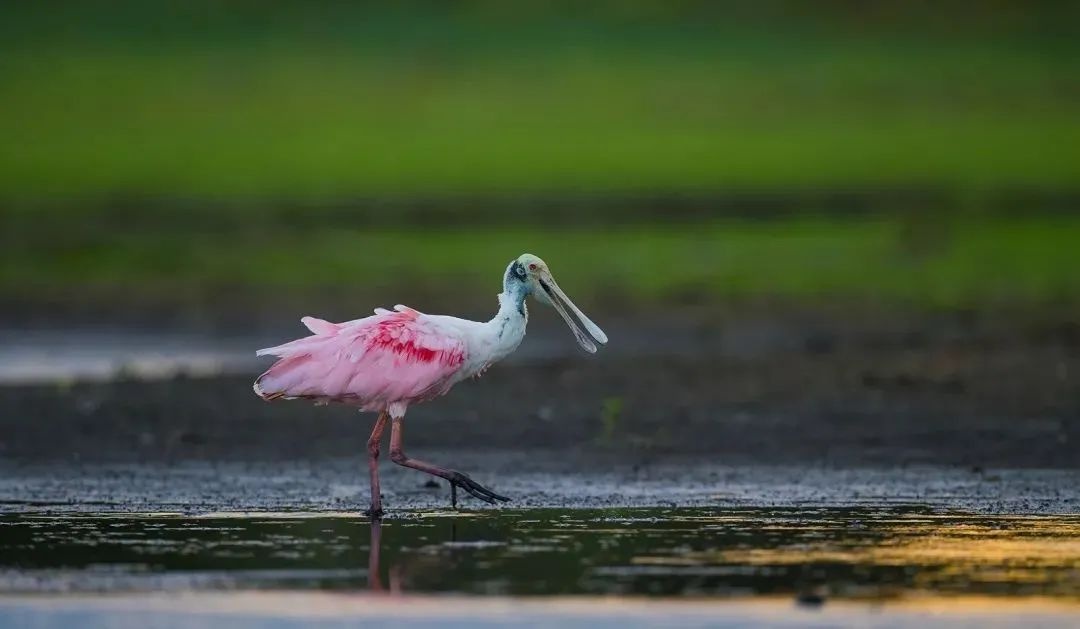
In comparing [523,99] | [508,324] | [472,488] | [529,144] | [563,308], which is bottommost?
[472,488]

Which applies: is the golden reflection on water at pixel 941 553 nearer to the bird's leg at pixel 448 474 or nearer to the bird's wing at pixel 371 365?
the bird's leg at pixel 448 474

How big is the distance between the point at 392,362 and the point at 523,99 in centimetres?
3505

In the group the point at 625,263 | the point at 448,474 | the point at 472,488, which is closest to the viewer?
the point at 472,488

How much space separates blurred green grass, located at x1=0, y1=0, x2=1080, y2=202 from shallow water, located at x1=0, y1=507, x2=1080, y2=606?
2403 cm

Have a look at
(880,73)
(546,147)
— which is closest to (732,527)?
(546,147)

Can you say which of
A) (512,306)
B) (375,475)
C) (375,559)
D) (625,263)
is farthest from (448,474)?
(625,263)

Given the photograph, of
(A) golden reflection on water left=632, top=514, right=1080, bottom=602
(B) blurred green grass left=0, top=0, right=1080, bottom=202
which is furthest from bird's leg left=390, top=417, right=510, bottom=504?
(B) blurred green grass left=0, top=0, right=1080, bottom=202

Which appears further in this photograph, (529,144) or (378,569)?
(529,144)

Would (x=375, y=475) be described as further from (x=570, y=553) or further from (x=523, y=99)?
(x=523, y=99)

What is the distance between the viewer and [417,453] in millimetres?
13828

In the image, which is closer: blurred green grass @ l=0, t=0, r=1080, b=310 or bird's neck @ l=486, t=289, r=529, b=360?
bird's neck @ l=486, t=289, r=529, b=360

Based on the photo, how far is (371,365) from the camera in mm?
11422

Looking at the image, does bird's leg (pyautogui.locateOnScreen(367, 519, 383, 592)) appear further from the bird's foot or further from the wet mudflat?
the bird's foot

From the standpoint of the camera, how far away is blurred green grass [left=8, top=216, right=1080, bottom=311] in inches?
917
